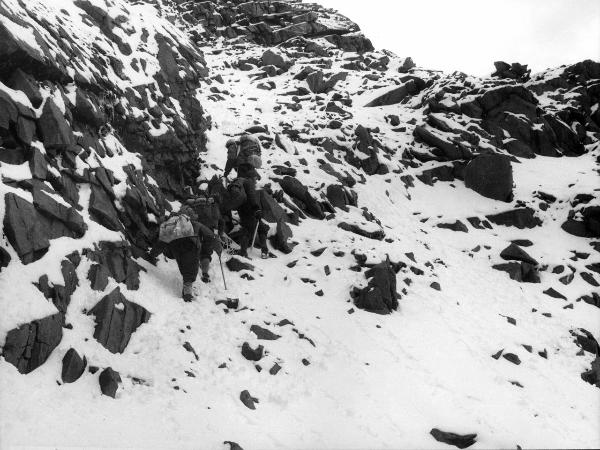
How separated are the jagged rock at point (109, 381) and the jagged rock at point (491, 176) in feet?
59.5

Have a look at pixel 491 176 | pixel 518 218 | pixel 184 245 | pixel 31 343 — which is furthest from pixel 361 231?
pixel 31 343

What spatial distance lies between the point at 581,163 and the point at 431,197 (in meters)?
9.97

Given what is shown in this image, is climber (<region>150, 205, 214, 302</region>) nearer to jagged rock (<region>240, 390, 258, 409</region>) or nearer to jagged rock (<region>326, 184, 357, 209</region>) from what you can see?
jagged rock (<region>240, 390, 258, 409</region>)

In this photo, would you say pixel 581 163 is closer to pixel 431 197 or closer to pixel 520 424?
pixel 431 197

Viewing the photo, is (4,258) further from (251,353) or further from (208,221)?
(208,221)

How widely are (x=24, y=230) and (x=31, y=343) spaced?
82.6 inches

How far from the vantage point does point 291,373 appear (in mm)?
8344

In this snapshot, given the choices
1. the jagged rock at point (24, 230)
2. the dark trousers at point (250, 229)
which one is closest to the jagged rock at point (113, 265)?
the jagged rock at point (24, 230)

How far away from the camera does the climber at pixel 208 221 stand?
420 inches

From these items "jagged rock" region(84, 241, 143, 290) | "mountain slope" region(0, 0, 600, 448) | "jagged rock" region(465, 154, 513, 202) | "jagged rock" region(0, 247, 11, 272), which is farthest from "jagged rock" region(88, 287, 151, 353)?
"jagged rock" region(465, 154, 513, 202)

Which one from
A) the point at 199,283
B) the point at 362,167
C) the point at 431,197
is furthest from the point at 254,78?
the point at 199,283

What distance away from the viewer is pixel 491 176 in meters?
19.5

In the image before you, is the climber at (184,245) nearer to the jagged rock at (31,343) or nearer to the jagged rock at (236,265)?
the jagged rock at (236,265)

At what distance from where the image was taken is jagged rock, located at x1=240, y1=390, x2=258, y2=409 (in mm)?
7183
